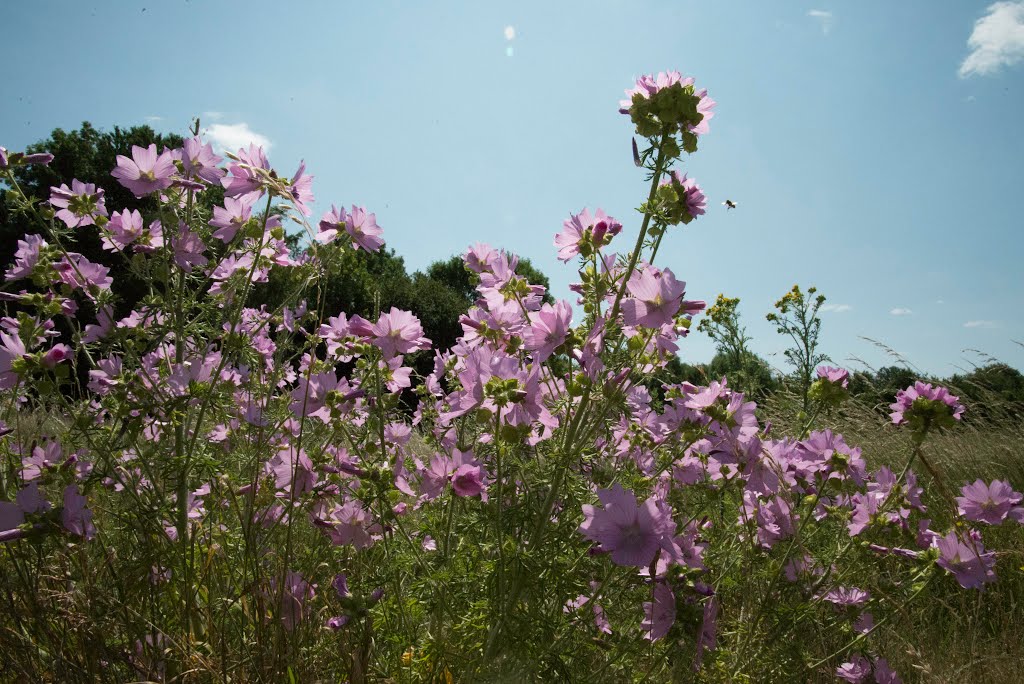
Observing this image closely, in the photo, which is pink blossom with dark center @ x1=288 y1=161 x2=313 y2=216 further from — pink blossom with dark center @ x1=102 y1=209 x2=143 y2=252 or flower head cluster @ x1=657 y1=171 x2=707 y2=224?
flower head cluster @ x1=657 y1=171 x2=707 y2=224

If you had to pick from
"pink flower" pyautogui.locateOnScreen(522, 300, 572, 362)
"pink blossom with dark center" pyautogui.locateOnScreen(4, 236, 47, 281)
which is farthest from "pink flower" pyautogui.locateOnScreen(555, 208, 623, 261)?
"pink blossom with dark center" pyautogui.locateOnScreen(4, 236, 47, 281)

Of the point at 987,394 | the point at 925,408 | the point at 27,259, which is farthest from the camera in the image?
the point at 987,394

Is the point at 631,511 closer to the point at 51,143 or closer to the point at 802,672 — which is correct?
the point at 802,672

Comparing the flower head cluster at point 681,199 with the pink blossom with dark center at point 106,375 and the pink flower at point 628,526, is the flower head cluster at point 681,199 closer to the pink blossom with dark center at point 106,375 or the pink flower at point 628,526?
the pink flower at point 628,526

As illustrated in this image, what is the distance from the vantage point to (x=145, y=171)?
6.08 ft

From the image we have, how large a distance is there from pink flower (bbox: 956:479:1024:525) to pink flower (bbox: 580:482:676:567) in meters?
1.64

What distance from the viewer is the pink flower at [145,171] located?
1.83m

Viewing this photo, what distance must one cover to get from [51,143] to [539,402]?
1944 cm

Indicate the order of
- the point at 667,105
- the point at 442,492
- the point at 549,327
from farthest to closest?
1. the point at 442,492
2. the point at 549,327
3. the point at 667,105

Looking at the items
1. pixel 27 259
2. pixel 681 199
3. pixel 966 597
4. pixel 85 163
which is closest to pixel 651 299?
pixel 681 199

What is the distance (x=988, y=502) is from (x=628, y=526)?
6.05 feet

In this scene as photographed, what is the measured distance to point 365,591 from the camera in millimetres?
1749

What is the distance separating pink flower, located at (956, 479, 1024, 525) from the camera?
7.77ft

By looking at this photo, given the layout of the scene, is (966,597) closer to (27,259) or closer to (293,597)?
(293,597)
